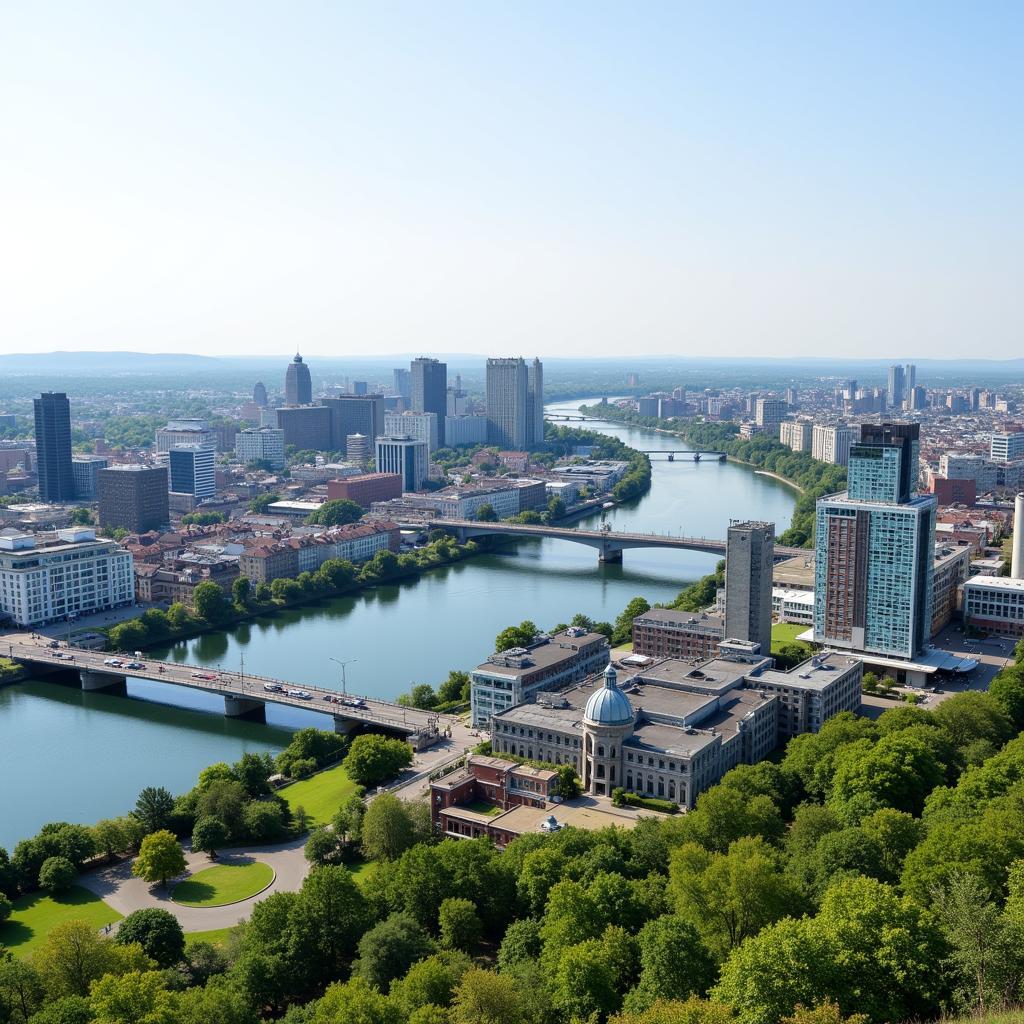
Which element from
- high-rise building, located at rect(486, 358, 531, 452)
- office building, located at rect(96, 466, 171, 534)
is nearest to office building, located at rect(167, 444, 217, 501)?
office building, located at rect(96, 466, 171, 534)

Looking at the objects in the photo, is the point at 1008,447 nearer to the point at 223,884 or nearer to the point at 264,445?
the point at 264,445

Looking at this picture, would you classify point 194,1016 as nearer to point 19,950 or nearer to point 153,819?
point 19,950

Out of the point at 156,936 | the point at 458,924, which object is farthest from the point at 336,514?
the point at 458,924


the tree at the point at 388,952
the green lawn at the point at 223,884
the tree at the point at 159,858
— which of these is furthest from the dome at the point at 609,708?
the tree at the point at 159,858

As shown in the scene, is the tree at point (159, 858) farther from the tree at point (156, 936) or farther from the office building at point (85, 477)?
the office building at point (85, 477)

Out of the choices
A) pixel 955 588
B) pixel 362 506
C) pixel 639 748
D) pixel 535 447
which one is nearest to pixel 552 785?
pixel 639 748

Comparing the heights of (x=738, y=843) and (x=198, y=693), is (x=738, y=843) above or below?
above
